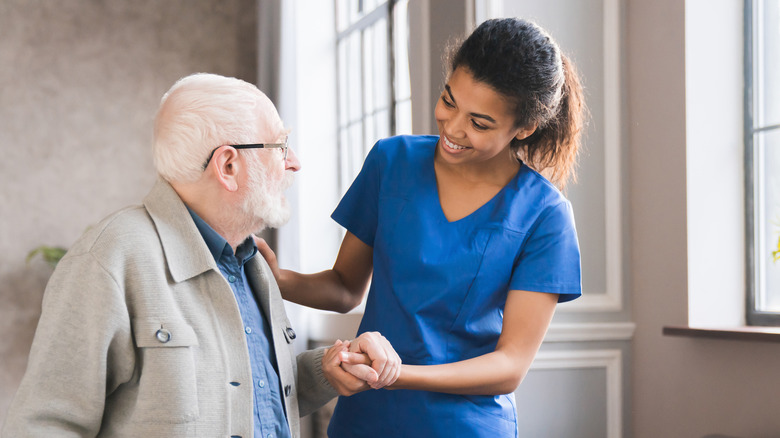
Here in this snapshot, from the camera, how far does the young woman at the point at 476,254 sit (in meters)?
1.54

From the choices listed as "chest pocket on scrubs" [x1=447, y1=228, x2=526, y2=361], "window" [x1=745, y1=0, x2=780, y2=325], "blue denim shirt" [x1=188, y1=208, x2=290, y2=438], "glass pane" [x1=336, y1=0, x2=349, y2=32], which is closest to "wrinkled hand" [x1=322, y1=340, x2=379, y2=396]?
"blue denim shirt" [x1=188, y1=208, x2=290, y2=438]

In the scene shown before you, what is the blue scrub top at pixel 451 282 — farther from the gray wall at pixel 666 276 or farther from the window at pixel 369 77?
the window at pixel 369 77

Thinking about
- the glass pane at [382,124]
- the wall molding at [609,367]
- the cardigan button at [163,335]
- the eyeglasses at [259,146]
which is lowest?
the wall molding at [609,367]

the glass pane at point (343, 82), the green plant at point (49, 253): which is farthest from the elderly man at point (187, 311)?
the green plant at point (49, 253)

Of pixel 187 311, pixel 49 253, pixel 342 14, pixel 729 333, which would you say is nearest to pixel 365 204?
pixel 187 311

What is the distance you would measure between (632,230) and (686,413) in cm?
61

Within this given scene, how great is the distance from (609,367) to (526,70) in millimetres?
1367

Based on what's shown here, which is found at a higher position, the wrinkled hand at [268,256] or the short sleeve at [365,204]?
the short sleeve at [365,204]

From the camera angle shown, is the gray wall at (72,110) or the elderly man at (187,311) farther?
the gray wall at (72,110)

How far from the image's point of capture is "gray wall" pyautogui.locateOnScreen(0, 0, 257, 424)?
4.98m

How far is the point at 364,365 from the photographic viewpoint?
1393mm

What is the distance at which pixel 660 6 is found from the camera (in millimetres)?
2473

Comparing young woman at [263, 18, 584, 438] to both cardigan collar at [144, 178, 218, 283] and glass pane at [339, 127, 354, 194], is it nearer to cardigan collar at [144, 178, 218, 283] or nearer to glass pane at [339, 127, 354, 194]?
cardigan collar at [144, 178, 218, 283]

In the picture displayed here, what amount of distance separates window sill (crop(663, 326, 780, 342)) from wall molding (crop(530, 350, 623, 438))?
10.9 inches
